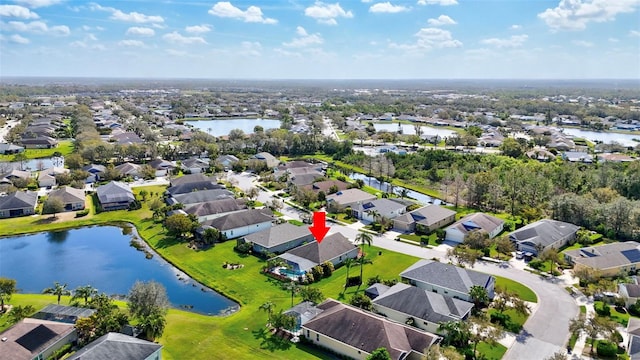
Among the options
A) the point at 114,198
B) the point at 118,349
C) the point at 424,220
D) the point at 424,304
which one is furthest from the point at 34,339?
the point at 424,220

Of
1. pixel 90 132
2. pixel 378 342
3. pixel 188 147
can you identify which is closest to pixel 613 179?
pixel 378 342

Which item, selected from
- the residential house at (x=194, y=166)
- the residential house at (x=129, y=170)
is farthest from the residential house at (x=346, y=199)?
the residential house at (x=129, y=170)

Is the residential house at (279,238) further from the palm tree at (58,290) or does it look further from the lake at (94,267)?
the palm tree at (58,290)

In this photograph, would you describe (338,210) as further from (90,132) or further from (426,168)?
(90,132)

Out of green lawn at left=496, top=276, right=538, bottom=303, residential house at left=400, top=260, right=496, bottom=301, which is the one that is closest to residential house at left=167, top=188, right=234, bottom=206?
residential house at left=400, top=260, right=496, bottom=301

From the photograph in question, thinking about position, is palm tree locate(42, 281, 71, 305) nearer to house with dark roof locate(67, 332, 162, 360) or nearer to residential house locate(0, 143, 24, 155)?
house with dark roof locate(67, 332, 162, 360)
